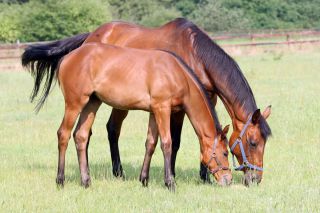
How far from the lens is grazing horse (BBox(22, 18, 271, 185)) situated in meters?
7.25

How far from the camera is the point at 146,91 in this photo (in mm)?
7117

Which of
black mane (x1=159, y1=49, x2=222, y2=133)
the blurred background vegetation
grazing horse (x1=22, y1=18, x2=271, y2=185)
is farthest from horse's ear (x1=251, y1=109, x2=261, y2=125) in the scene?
the blurred background vegetation

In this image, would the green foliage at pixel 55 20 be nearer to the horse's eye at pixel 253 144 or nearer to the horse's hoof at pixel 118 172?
the horse's hoof at pixel 118 172

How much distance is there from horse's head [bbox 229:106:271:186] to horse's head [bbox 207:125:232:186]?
231 millimetres

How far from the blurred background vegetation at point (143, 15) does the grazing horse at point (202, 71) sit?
35.6 metres

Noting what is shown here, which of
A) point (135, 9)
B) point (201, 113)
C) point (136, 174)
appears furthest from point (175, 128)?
point (135, 9)

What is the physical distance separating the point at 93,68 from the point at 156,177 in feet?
5.61

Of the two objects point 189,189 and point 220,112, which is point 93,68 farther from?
point 220,112

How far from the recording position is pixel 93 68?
24.0 feet

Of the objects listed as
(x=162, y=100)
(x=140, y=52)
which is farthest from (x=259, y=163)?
(x=140, y=52)

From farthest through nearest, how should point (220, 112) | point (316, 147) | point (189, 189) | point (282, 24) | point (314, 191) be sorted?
1. point (282, 24)
2. point (220, 112)
3. point (316, 147)
4. point (189, 189)
5. point (314, 191)

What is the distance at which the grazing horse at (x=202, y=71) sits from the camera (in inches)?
285

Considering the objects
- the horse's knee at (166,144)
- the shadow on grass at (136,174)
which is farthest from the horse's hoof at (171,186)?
the shadow on grass at (136,174)

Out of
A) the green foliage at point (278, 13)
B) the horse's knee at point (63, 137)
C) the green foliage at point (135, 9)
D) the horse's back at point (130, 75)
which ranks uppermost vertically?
the horse's back at point (130, 75)
